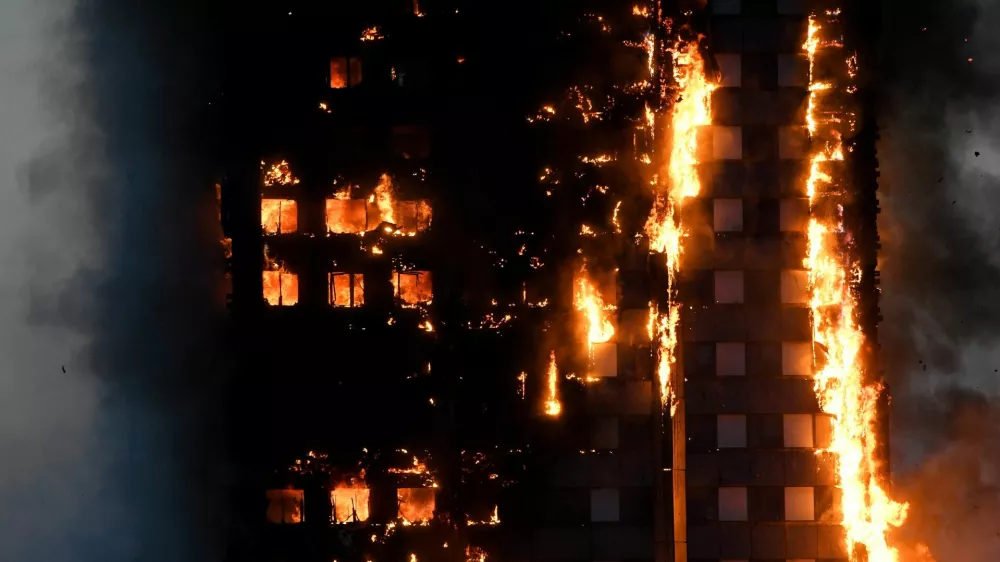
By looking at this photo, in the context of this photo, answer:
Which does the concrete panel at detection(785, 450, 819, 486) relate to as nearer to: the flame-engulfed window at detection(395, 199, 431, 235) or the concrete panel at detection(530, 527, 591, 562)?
the concrete panel at detection(530, 527, 591, 562)

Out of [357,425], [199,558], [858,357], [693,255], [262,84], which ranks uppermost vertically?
[262,84]

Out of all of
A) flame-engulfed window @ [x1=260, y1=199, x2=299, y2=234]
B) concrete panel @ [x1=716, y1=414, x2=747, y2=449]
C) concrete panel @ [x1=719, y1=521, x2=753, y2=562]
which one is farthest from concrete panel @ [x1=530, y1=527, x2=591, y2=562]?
flame-engulfed window @ [x1=260, y1=199, x2=299, y2=234]

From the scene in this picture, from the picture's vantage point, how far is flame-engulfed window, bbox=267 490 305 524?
12500mm

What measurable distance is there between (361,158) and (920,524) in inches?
537

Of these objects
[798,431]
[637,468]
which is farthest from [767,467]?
[637,468]

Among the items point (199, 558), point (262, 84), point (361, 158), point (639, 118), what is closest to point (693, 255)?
point (639, 118)

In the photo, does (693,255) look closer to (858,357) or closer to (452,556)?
(858,357)

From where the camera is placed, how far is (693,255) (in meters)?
12.4

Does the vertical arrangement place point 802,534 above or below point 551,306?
below

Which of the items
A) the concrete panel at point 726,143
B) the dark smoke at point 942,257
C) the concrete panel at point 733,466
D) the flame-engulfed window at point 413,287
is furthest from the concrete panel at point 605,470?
the concrete panel at point 726,143

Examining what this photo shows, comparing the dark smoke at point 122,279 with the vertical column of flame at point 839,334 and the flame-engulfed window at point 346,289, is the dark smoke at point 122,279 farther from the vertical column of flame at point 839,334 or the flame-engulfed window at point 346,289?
the vertical column of flame at point 839,334

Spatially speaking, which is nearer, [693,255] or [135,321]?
[693,255]

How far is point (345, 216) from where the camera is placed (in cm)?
1257

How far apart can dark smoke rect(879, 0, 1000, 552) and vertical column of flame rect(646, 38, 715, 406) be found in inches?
166
